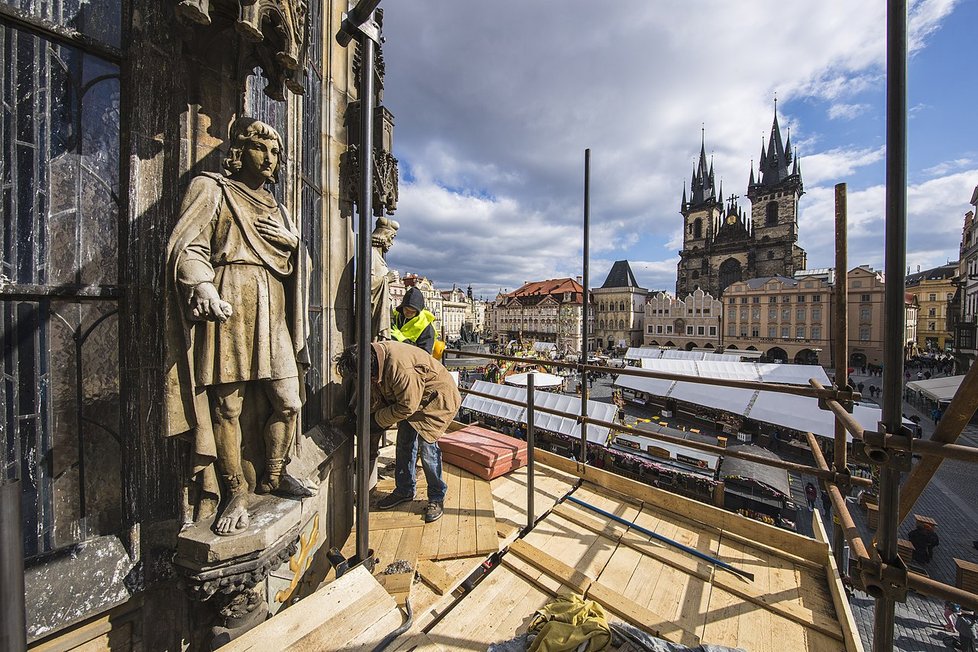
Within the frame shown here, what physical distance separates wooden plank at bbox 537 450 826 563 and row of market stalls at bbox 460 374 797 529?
3.42 m

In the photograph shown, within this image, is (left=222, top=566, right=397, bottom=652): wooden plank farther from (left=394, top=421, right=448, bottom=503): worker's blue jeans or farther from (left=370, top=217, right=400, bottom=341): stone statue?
(left=370, top=217, right=400, bottom=341): stone statue

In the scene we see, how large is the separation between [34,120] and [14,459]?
1.60 metres

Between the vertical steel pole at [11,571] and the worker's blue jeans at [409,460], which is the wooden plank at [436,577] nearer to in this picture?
the worker's blue jeans at [409,460]

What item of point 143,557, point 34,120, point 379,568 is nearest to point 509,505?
point 379,568

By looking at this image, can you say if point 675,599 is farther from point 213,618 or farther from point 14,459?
point 14,459

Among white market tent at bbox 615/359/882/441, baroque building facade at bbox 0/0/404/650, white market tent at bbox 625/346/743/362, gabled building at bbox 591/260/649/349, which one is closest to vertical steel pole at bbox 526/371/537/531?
baroque building facade at bbox 0/0/404/650

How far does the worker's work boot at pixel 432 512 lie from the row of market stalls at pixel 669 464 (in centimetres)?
414

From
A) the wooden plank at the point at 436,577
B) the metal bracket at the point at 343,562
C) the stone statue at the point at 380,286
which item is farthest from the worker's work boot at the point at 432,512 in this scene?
the stone statue at the point at 380,286

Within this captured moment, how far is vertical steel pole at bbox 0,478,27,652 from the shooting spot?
35.4 inches

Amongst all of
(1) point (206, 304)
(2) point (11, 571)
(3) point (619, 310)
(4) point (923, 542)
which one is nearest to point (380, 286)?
(1) point (206, 304)

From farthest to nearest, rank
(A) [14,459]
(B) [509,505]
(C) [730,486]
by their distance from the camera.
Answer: (C) [730,486] → (B) [509,505] → (A) [14,459]

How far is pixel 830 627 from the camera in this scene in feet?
7.85

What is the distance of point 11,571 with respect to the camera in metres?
0.93

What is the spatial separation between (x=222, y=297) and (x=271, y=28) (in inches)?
67.2
